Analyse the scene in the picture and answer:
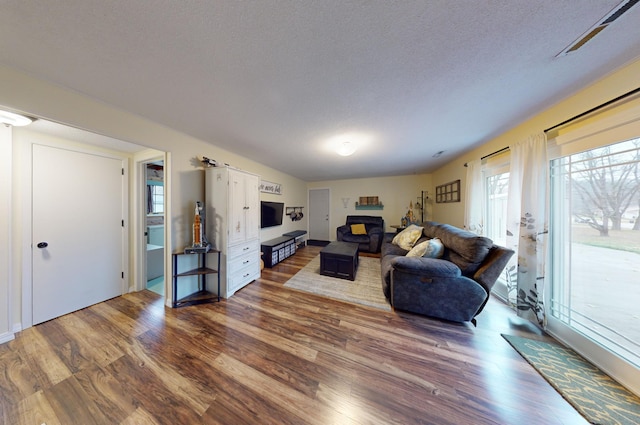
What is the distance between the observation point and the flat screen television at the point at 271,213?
381 cm

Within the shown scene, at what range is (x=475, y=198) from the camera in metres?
2.84

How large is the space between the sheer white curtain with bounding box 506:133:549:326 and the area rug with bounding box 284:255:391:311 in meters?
1.46

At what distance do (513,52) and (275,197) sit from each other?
410cm

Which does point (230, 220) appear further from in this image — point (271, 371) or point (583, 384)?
point (583, 384)

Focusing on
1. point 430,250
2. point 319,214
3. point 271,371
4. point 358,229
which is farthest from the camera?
point 319,214

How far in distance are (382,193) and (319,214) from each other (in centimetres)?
212

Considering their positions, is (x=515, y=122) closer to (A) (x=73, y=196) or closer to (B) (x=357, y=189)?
(B) (x=357, y=189)

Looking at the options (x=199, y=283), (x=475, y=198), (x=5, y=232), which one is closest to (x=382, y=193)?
(x=475, y=198)

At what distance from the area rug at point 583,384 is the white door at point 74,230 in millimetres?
4672

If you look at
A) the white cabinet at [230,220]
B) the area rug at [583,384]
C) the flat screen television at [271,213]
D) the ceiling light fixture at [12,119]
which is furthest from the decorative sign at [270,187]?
the area rug at [583,384]

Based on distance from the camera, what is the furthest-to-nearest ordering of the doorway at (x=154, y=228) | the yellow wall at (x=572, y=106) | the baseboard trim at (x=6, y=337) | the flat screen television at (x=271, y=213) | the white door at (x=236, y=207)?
the flat screen television at (x=271, y=213), the doorway at (x=154, y=228), the white door at (x=236, y=207), the baseboard trim at (x=6, y=337), the yellow wall at (x=572, y=106)

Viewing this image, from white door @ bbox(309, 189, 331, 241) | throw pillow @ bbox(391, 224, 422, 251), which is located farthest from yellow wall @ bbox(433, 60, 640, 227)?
white door @ bbox(309, 189, 331, 241)

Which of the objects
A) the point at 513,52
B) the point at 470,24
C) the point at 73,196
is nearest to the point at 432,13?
the point at 470,24

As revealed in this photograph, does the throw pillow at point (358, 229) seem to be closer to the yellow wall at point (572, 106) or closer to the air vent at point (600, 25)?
the yellow wall at point (572, 106)
